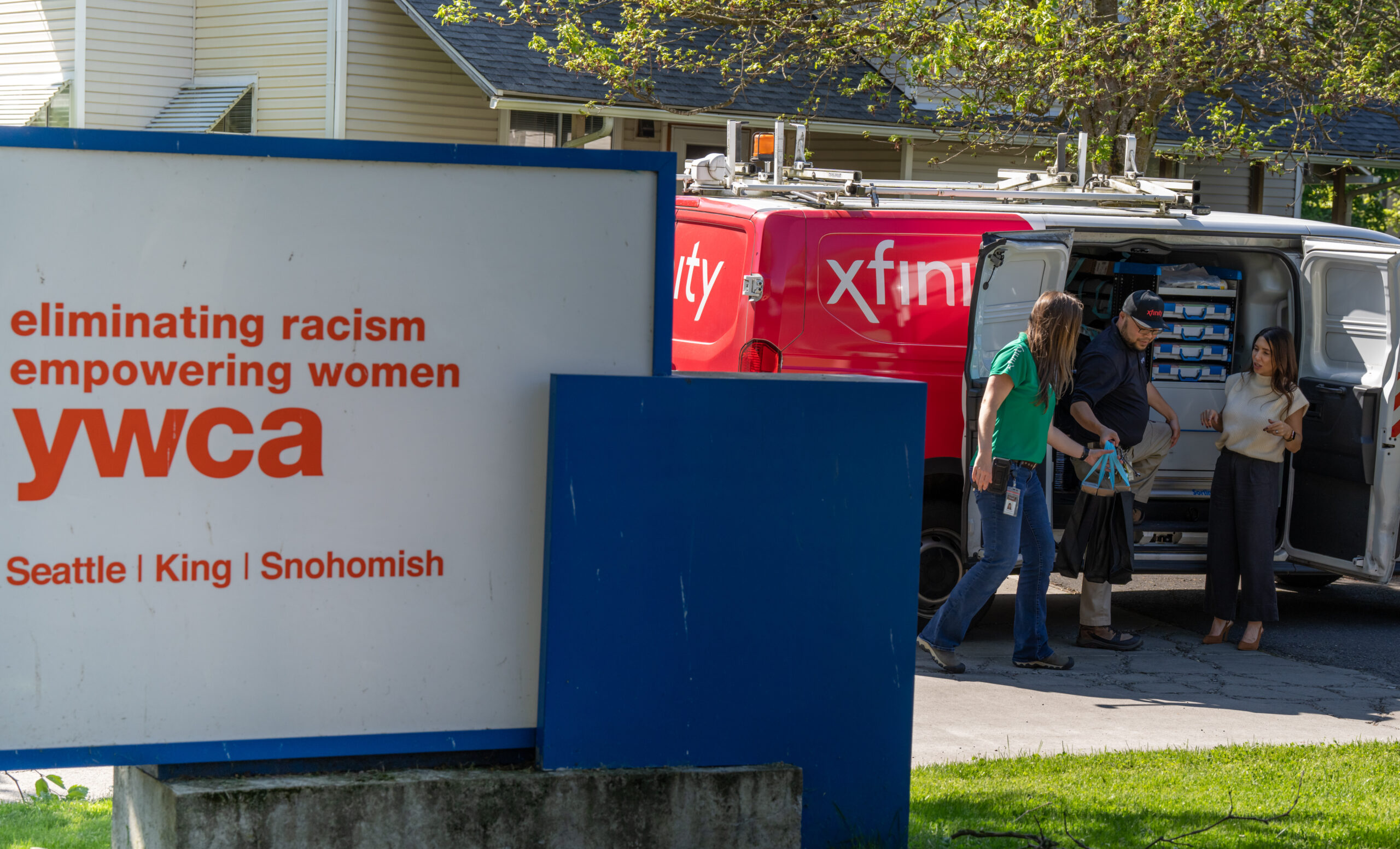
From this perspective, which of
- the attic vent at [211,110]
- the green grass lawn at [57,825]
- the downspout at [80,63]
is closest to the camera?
the green grass lawn at [57,825]

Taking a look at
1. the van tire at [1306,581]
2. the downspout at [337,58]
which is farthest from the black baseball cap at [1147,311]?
the downspout at [337,58]

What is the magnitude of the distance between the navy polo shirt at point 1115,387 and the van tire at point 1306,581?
284 cm

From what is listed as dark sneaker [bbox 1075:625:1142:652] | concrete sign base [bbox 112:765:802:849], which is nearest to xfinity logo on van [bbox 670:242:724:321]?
dark sneaker [bbox 1075:625:1142:652]

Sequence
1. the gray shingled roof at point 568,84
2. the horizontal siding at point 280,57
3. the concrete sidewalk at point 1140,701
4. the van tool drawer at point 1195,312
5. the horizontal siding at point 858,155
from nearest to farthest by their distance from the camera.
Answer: the concrete sidewalk at point 1140,701 → the van tool drawer at point 1195,312 → the gray shingled roof at point 568,84 → the horizontal siding at point 280,57 → the horizontal siding at point 858,155

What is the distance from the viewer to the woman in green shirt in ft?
22.3

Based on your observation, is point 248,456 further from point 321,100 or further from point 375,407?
point 321,100

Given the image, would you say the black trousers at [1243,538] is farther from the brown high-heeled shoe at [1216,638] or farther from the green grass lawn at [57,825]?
the green grass lawn at [57,825]

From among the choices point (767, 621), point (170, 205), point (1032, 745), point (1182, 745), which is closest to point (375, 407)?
point (170, 205)

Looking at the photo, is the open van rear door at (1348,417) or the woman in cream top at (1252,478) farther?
the open van rear door at (1348,417)

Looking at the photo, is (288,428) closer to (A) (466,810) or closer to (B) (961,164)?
(A) (466,810)

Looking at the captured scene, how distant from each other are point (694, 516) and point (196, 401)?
4.04 feet

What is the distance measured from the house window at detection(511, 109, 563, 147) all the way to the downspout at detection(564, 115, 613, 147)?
505 mm

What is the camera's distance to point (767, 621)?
3.77 m

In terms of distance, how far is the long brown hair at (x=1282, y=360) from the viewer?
7.50 m
